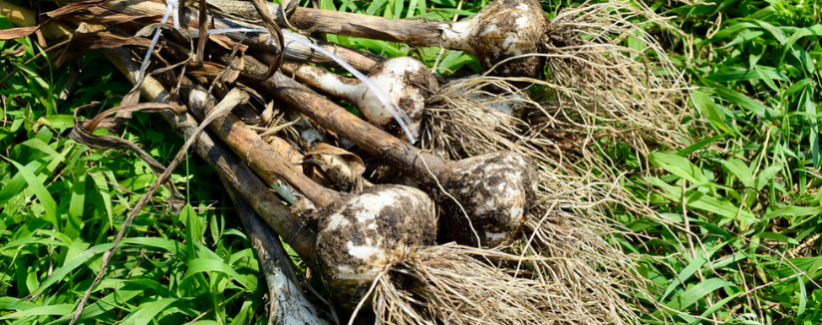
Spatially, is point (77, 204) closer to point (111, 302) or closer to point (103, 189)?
point (103, 189)

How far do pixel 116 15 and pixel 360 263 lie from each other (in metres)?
1.26

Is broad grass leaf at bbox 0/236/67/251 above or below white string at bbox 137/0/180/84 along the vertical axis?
below

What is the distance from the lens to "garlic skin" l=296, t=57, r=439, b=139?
5.90 feet

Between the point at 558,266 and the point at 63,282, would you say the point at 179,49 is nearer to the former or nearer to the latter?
the point at 63,282

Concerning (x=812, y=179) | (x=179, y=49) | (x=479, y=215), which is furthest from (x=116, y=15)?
(x=812, y=179)

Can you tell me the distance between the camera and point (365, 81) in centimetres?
181

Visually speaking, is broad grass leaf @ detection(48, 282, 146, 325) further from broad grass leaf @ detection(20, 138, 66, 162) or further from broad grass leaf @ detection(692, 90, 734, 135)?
broad grass leaf @ detection(692, 90, 734, 135)

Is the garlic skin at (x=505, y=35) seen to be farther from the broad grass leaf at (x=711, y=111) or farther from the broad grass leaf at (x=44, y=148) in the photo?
the broad grass leaf at (x=44, y=148)

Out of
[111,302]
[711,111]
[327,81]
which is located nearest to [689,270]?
[711,111]

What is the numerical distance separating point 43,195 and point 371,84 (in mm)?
1110

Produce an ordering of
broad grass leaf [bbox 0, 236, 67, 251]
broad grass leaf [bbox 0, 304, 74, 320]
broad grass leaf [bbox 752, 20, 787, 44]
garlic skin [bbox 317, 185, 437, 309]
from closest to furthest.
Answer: garlic skin [bbox 317, 185, 437, 309] → broad grass leaf [bbox 0, 304, 74, 320] → broad grass leaf [bbox 0, 236, 67, 251] → broad grass leaf [bbox 752, 20, 787, 44]

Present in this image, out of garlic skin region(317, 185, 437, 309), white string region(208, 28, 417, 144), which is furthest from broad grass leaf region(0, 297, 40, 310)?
white string region(208, 28, 417, 144)

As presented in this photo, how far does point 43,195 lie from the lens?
1.75 meters

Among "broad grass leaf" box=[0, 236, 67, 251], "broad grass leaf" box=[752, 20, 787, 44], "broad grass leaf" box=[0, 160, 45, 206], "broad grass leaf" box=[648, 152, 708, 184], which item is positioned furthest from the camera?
"broad grass leaf" box=[752, 20, 787, 44]
